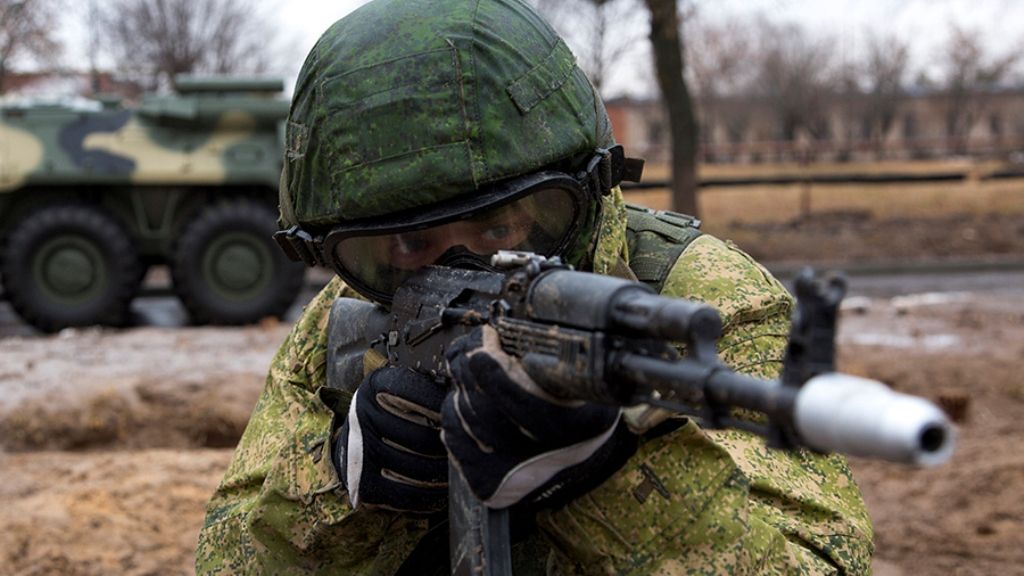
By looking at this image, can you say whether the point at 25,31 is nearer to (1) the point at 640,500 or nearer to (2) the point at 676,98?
(2) the point at 676,98

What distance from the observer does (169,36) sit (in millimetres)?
22219

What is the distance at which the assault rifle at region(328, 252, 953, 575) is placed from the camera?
1.23 metres

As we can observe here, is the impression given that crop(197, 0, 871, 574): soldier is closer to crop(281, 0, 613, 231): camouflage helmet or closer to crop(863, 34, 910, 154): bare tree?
→ crop(281, 0, 613, 231): camouflage helmet

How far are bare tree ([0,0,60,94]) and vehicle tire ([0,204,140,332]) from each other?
26.1 ft

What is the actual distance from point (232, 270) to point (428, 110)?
9535 millimetres

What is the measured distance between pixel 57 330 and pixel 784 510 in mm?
10325

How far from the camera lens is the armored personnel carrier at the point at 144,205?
11336 millimetres

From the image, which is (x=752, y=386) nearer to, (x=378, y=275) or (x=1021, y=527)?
(x=378, y=275)

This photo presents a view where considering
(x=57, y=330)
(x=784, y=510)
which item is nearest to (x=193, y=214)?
(x=57, y=330)

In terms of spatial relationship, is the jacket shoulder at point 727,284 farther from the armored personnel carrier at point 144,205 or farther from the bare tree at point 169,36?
the bare tree at point 169,36

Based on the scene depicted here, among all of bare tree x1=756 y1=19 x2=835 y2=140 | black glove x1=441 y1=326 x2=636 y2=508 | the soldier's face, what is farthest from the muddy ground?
bare tree x1=756 y1=19 x2=835 y2=140

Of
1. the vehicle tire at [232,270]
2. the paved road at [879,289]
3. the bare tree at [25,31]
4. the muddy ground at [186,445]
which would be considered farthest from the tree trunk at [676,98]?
the bare tree at [25,31]

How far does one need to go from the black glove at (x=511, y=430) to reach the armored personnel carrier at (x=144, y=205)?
9.86 m

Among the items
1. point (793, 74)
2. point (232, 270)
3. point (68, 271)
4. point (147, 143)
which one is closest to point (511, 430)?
point (232, 270)
